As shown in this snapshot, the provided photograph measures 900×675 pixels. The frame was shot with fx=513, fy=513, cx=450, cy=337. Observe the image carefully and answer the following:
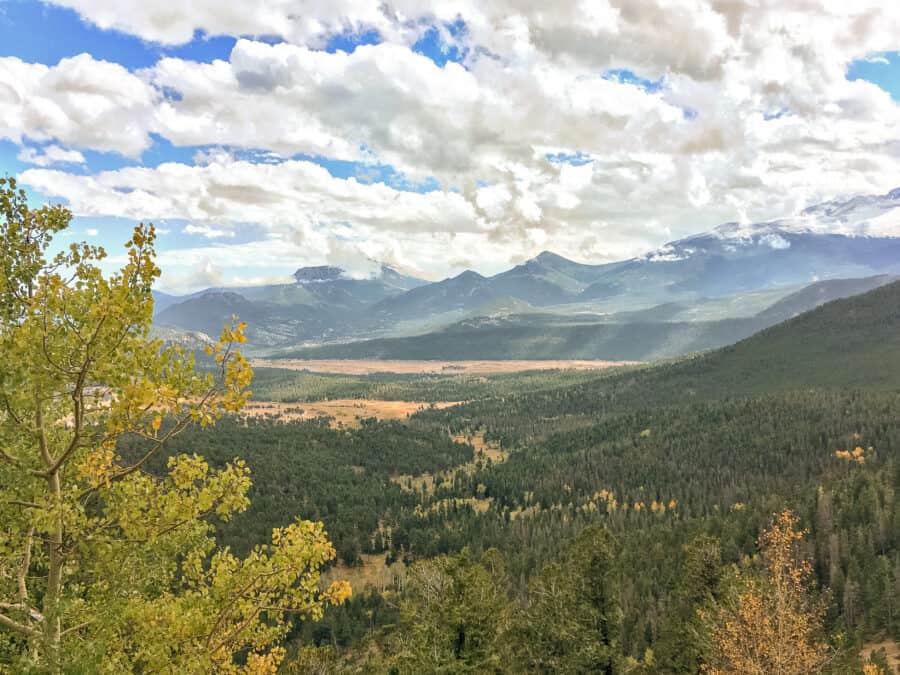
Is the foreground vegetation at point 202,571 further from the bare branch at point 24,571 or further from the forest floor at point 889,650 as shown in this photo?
the forest floor at point 889,650

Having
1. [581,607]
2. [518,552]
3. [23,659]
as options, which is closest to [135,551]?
[23,659]

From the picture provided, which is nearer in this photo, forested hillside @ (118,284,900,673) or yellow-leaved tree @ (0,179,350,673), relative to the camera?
yellow-leaved tree @ (0,179,350,673)

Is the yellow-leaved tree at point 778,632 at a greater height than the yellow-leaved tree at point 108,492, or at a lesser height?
lesser

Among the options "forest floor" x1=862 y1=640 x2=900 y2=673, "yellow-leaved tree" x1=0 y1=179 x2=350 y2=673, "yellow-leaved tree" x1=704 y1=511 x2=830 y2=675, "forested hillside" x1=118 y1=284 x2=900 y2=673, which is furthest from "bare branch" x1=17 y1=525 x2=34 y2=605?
"forest floor" x1=862 y1=640 x2=900 y2=673

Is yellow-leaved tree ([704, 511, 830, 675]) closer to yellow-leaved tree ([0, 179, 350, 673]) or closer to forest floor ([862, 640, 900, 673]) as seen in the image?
yellow-leaved tree ([0, 179, 350, 673])

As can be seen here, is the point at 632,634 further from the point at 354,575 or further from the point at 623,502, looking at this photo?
the point at 623,502

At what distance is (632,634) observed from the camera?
292 feet

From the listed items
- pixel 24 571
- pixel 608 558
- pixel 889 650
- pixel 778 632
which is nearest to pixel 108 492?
pixel 24 571

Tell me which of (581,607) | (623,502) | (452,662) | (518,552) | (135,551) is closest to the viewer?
(135,551)

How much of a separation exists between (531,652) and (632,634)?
55840mm

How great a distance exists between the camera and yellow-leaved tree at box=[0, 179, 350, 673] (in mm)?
10312

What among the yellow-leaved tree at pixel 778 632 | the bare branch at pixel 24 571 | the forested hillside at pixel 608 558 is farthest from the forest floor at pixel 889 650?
the bare branch at pixel 24 571

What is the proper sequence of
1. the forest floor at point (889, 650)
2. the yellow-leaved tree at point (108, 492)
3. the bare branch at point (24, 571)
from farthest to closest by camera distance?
the forest floor at point (889, 650)
the bare branch at point (24, 571)
the yellow-leaved tree at point (108, 492)

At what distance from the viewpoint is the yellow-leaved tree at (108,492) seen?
Result: 33.8ft
